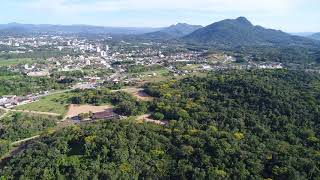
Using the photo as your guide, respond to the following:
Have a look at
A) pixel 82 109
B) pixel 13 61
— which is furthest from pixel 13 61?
pixel 82 109

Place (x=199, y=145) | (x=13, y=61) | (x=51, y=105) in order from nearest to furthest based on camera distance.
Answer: (x=199, y=145) → (x=51, y=105) → (x=13, y=61)

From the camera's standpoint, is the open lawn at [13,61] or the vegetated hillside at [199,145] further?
the open lawn at [13,61]

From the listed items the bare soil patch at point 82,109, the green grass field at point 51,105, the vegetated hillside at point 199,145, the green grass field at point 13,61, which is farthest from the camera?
the green grass field at point 13,61

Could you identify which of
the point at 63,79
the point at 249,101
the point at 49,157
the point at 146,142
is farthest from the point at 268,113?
the point at 63,79

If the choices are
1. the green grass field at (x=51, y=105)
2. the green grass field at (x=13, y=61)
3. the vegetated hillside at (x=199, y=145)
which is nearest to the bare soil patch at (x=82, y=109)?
the green grass field at (x=51, y=105)

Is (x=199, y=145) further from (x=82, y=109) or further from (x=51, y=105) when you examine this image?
(x=51, y=105)

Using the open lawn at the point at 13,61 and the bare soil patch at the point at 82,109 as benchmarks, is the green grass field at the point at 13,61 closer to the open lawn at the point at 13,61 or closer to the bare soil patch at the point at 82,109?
the open lawn at the point at 13,61
